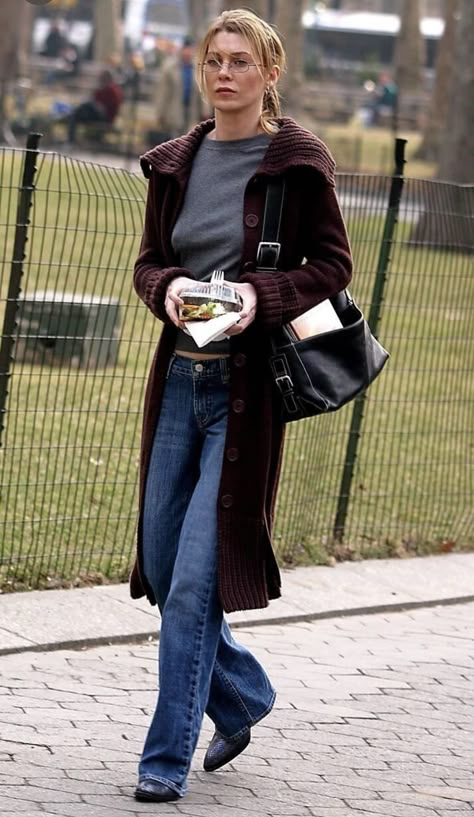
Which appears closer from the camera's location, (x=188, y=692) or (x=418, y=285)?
(x=188, y=692)

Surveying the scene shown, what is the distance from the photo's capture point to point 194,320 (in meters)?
4.27

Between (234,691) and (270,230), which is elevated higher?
(270,230)

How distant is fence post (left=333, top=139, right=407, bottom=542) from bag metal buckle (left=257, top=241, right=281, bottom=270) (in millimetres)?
3296

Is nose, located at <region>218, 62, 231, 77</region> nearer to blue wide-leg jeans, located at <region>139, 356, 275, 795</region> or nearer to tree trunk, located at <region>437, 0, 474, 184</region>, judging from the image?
blue wide-leg jeans, located at <region>139, 356, 275, 795</region>

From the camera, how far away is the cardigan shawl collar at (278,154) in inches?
175

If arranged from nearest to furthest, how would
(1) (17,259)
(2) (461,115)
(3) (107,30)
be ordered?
1. (1) (17,259)
2. (2) (461,115)
3. (3) (107,30)

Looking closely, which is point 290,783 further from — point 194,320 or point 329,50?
point 329,50

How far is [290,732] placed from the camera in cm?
543

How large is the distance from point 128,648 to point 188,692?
191cm

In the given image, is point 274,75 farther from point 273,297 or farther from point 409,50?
point 409,50

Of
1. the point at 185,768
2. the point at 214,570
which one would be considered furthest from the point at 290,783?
the point at 214,570

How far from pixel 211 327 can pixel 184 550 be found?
2.08 ft

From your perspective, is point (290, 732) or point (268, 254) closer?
point (268, 254)

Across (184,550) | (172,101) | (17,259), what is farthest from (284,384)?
(172,101)
